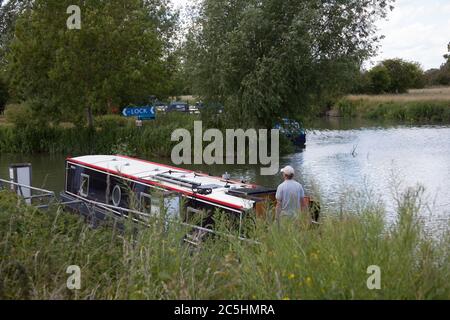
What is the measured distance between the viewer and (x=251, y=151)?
27.3 metres

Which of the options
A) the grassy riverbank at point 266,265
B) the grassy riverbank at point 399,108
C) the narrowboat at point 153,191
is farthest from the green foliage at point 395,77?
the grassy riverbank at point 266,265

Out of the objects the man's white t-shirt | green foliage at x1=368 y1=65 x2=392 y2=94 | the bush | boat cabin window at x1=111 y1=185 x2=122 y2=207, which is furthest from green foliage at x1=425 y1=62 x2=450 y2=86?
the man's white t-shirt

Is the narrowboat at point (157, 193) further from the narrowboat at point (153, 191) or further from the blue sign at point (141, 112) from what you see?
the blue sign at point (141, 112)

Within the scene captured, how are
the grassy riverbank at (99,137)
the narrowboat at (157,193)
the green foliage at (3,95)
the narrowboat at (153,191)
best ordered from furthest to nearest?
the green foliage at (3,95), the grassy riverbank at (99,137), the narrowboat at (153,191), the narrowboat at (157,193)

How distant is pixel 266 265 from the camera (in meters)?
5.37

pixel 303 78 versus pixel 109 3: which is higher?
pixel 109 3

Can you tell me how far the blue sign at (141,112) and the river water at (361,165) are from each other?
346cm

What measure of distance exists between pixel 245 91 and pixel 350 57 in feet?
16.6

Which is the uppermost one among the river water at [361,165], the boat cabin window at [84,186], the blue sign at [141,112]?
the blue sign at [141,112]

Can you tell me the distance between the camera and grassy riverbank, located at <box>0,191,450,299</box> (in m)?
4.89

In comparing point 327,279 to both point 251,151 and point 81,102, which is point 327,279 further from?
point 81,102

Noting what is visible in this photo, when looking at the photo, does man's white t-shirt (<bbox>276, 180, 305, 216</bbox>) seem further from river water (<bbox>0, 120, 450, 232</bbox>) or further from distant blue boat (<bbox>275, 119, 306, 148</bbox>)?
distant blue boat (<bbox>275, 119, 306, 148</bbox>)

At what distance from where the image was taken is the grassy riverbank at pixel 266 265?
489 centimetres
